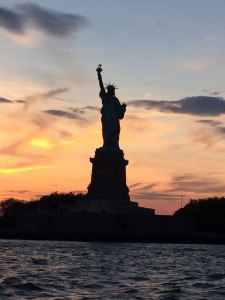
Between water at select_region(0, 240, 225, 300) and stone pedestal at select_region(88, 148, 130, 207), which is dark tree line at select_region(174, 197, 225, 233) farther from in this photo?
water at select_region(0, 240, 225, 300)

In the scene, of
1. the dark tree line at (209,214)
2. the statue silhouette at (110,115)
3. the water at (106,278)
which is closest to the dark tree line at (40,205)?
the dark tree line at (209,214)

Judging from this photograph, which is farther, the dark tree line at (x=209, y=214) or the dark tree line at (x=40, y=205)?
the dark tree line at (x=40, y=205)

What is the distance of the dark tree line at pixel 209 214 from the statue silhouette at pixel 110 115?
17076mm

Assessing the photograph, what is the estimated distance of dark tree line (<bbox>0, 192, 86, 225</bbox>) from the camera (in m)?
105

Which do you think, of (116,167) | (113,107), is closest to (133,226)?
(116,167)

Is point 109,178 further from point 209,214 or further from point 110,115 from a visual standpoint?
point 209,214

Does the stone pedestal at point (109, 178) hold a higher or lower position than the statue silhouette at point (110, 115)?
lower

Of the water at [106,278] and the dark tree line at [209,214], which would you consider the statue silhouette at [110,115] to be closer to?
the dark tree line at [209,214]

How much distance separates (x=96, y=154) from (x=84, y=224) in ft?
29.6

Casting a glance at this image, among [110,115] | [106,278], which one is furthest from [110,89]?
[106,278]

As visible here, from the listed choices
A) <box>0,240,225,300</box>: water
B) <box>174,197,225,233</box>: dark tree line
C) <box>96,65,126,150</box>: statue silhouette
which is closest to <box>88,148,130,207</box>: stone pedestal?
<box>96,65,126,150</box>: statue silhouette

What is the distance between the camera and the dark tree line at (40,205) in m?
105

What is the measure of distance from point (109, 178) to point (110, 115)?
6440mm

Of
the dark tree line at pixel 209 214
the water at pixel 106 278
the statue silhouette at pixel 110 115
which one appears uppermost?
the statue silhouette at pixel 110 115
